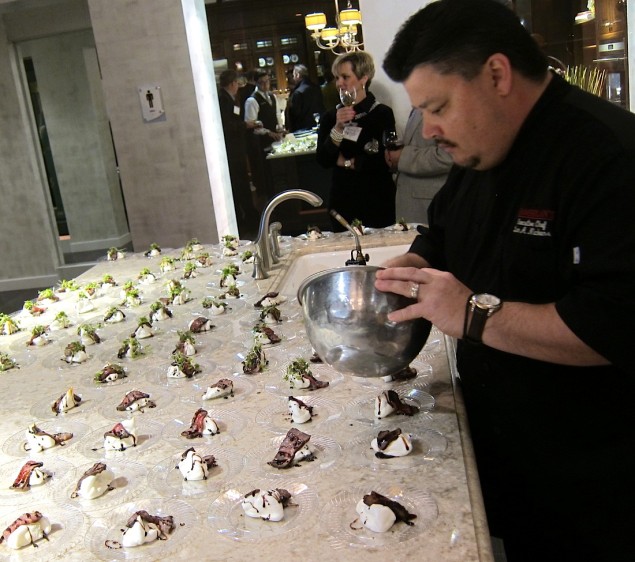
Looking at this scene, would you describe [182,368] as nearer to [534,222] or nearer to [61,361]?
[61,361]

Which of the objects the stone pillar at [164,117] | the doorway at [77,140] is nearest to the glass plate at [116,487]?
the stone pillar at [164,117]

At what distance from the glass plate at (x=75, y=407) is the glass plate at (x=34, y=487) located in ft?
0.73

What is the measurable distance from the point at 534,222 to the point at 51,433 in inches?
45.4

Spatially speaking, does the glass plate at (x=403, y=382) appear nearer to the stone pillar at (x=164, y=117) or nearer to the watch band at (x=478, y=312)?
the watch band at (x=478, y=312)

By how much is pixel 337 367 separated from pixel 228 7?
5.31 m

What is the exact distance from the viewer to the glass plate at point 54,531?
1.11 meters

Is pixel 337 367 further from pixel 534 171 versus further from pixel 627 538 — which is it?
pixel 627 538

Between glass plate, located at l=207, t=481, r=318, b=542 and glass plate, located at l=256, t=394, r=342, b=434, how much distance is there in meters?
0.23

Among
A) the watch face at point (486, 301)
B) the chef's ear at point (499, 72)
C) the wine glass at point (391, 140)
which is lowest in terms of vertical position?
the watch face at point (486, 301)

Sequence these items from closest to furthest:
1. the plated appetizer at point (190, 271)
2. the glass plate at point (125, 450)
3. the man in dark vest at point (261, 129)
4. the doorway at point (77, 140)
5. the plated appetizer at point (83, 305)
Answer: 1. the glass plate at point (125, 450)
2. the plated appetizer at point (83, 305)
3. the plated appetizer at point (190, 271)
4. the man in dark vest at point (261, 129)
5. the doorway at point (77, 140)

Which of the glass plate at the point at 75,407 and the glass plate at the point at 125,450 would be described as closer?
the glass plate at the point at 125,450

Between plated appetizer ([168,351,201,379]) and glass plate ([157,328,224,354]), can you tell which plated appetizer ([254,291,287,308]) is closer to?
glass plate ([157,328,224,354])

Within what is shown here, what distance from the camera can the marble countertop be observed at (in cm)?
106

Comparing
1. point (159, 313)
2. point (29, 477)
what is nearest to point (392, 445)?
point (29, 477)
